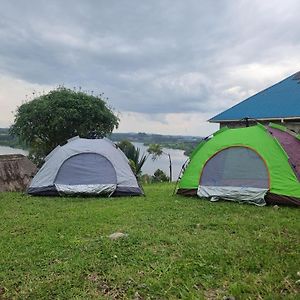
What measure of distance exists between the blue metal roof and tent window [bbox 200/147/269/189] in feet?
23.3

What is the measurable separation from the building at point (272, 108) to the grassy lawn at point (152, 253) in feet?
27.4

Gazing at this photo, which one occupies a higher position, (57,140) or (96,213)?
(57,140)

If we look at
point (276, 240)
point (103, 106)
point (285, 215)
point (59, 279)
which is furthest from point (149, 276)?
point (103, 106)

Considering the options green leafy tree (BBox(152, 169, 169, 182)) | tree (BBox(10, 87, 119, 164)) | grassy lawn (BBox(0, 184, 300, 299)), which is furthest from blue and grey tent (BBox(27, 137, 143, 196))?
green leafy tree (BBox(152, 169, 169, 182))

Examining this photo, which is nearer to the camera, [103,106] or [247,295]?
[247,295]

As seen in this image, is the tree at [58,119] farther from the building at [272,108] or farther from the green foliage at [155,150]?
the building at [272,108]

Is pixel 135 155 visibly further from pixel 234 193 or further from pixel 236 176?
pixel 234 193

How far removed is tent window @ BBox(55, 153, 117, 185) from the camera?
7637mm

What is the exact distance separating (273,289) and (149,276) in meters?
1.03

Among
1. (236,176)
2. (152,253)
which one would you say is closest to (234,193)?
(236,176)

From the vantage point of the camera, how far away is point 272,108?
14.7 m

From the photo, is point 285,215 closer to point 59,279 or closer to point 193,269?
point 193,269

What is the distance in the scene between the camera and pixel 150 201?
22.6 feet

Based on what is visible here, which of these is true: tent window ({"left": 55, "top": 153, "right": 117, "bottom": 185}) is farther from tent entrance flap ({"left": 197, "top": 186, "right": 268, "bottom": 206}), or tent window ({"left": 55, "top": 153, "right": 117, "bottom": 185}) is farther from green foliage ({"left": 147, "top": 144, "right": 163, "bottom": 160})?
green foliage ({"left": 147, "top": 144, "right": 163, "bottom": 160})
